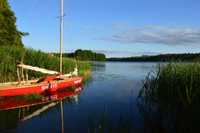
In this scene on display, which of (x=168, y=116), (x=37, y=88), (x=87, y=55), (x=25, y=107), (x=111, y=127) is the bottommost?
(x=25, y=107)

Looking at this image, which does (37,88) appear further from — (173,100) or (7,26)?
(7,26)

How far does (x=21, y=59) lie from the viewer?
3020 cm

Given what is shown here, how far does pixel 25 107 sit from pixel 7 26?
30365 mm

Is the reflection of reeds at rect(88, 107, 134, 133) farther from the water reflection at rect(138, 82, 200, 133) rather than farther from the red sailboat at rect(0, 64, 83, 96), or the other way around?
the red sailboat at rect(0, 64, 83, 96)

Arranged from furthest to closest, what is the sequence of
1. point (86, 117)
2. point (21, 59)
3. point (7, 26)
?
point (7, 26)
point (21, 59)
point (86, 117)

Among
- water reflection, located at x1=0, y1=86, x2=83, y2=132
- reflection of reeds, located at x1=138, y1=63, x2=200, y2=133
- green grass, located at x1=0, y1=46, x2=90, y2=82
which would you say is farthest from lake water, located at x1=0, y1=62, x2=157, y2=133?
green grass, located at x1=0, y1=46, x2=90, y2=82

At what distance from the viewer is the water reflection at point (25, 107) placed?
640 inches

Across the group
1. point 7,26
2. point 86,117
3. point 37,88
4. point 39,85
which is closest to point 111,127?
point 86,117

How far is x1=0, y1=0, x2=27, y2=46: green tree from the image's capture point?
155ft

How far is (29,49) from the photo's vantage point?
110 ft

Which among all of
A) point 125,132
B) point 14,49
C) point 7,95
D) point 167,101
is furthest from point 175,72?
point 14,49

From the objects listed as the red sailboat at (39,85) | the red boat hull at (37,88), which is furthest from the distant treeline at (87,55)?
the red boat hull at (37,88)

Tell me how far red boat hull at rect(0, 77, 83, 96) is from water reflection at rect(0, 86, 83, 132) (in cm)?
38

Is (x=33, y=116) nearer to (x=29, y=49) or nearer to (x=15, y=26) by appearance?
(x=29, y=49)
